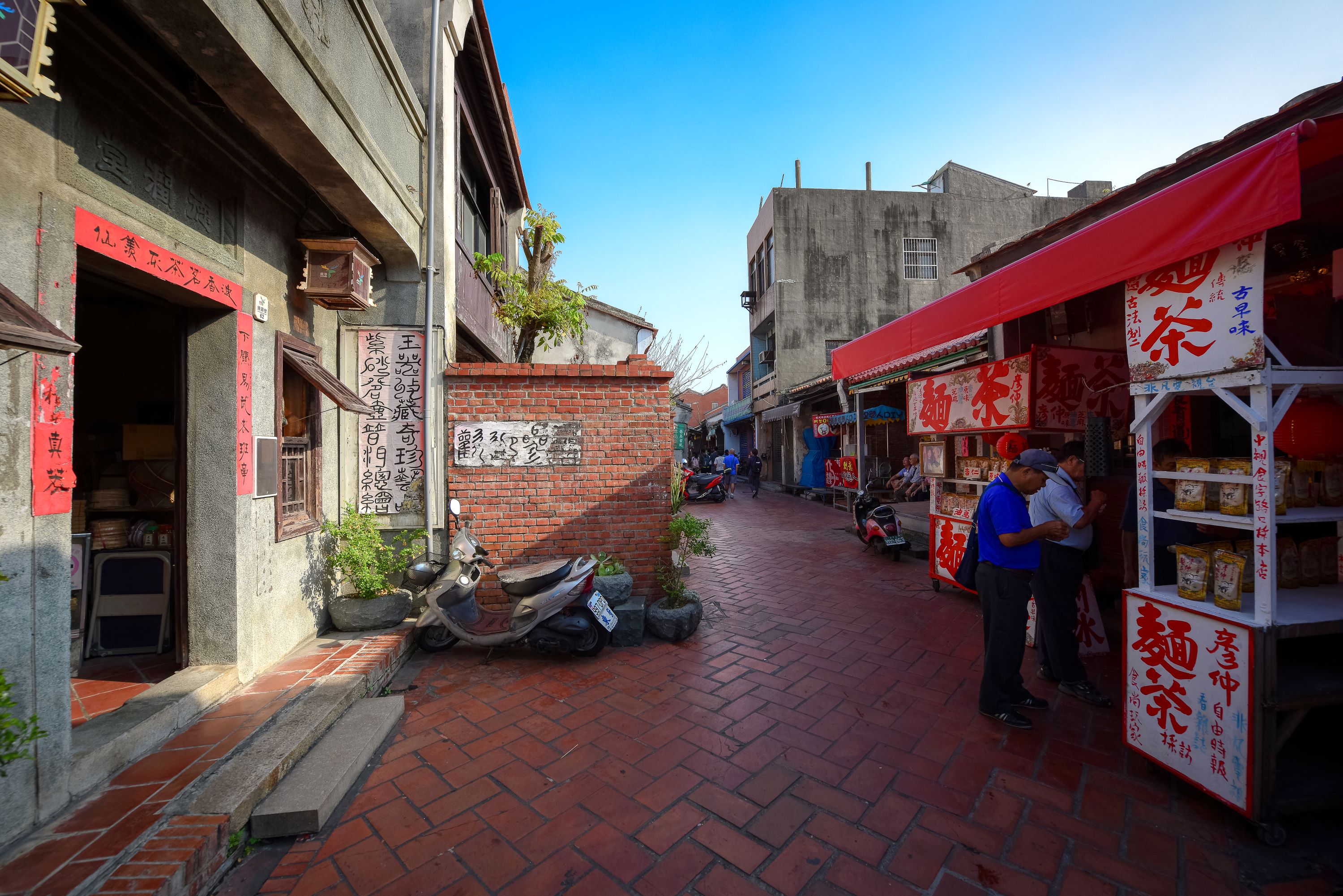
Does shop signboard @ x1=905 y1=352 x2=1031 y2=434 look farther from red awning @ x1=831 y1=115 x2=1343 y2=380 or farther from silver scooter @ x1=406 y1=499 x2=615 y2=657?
silver scooter @ x1=406 y1=499 x2=615 y2=657

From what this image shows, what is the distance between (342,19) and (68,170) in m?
2.24

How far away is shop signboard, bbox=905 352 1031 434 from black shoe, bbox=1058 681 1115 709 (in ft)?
6.87

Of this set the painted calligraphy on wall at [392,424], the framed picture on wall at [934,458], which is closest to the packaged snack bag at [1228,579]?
the framed picture on wall at [934,458]

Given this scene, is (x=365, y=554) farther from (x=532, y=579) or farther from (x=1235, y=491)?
(x=1235, y=491)

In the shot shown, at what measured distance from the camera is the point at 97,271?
9.46 feet

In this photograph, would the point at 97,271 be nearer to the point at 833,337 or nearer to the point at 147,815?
the point at 147,815

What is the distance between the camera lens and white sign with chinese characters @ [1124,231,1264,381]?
2484 millimetres

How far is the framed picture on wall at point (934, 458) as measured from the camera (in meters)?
6.27

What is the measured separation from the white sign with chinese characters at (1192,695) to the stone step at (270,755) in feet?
14.5

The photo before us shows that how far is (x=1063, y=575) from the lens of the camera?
3.81 metres

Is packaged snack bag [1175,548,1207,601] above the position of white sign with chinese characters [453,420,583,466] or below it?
below

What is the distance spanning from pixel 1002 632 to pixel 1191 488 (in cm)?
128

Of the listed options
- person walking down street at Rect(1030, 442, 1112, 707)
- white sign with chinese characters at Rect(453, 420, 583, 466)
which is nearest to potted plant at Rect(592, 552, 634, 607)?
white sign with chinese characters at Rect(453, 420, 583, 466)

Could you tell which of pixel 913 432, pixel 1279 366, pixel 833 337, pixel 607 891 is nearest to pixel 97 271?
pixel 607 891
